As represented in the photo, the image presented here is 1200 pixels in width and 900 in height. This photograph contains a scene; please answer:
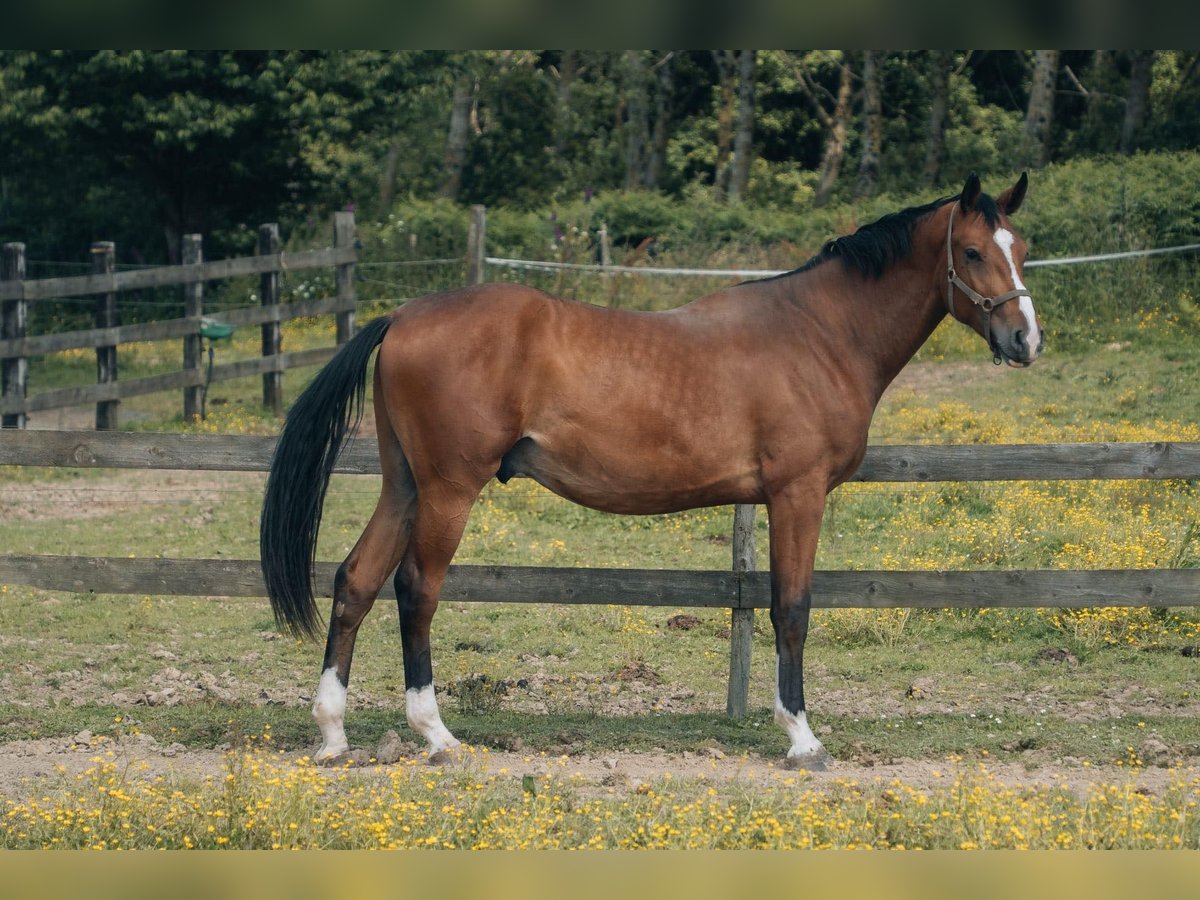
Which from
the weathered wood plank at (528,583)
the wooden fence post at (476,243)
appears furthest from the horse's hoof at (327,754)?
the wooden fence post at (476,243)

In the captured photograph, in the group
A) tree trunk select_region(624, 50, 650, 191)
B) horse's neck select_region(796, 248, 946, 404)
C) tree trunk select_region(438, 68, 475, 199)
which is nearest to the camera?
horse's neck select_region(796, 248, 946, 404)

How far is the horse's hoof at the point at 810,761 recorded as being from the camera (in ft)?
18.1

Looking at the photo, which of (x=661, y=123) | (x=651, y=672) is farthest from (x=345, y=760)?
(x=661, y=123)

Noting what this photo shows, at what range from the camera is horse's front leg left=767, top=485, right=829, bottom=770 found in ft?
18.6

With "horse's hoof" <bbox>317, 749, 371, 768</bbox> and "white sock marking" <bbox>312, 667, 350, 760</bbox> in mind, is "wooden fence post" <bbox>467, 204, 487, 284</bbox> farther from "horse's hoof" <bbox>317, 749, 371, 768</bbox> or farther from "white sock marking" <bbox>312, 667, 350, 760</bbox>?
"horse's hoof" <bbox>317, 749, 371, 768</bbox>

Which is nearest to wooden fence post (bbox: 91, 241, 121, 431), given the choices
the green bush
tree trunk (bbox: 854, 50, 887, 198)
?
the green bush

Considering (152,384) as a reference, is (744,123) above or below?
above

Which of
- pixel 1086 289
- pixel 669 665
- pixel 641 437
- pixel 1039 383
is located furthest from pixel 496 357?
pixel 1086 289

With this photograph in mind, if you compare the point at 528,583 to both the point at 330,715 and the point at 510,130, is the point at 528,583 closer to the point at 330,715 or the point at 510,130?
the point at 330,715

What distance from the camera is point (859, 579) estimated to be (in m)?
6.31

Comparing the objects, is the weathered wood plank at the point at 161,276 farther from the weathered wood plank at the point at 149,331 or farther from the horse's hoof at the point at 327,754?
the horse's hoof at the point at 327,754

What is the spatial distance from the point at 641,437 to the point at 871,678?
230 cm

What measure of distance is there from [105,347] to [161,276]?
3.24 ft

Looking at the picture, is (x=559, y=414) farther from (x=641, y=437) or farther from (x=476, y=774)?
(x=476, y=774)
